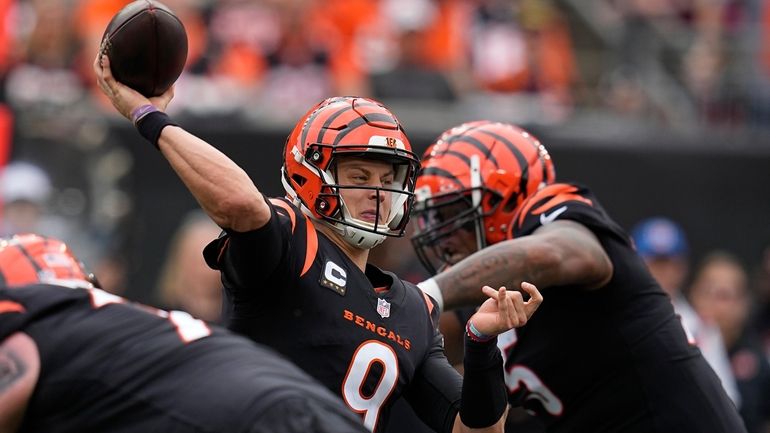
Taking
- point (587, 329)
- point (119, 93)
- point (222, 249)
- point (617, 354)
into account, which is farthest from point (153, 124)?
point (617, 354)

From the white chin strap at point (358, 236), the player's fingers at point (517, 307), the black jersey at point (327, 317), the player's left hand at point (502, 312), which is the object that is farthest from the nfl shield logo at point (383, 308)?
the player's fingers at point (517, 307)

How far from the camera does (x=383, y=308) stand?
4.18m

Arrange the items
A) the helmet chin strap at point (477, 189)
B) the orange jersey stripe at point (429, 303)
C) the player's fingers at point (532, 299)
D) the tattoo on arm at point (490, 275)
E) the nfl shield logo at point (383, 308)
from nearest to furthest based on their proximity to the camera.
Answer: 1. the player's fingers at point (532, 299)
2. the nfl shield logo at point (383, 308)
3. the orange jersey stripe at point (429, 303)
4. the tattoo on arm at point (490, 275)
5. the helmet chin strap at point (477, 189)

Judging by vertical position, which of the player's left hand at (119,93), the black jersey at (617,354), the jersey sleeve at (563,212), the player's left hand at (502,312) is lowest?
the black jersey at (617,354)

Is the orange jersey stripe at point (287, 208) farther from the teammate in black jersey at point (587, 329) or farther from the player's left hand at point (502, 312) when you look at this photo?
the teammate in black jersey at point (587, 329)

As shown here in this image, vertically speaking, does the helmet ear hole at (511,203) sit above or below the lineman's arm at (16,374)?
below

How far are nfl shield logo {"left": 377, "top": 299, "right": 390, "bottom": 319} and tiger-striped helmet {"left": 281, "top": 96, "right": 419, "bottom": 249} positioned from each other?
0.20 meters

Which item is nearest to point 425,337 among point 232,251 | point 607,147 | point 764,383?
point 232,251

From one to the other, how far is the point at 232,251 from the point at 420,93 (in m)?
7.32

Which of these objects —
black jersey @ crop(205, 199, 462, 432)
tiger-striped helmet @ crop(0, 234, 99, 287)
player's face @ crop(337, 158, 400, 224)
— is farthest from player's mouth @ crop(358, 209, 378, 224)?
tiger-striped helmet @ crop(0, 234, 99, 287)

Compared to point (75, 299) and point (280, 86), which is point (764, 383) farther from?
point (75, 299)

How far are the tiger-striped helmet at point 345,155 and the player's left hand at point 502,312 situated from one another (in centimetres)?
48

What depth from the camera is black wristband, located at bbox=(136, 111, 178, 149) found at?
3871 millimetres

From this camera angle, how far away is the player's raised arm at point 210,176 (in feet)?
12.2
